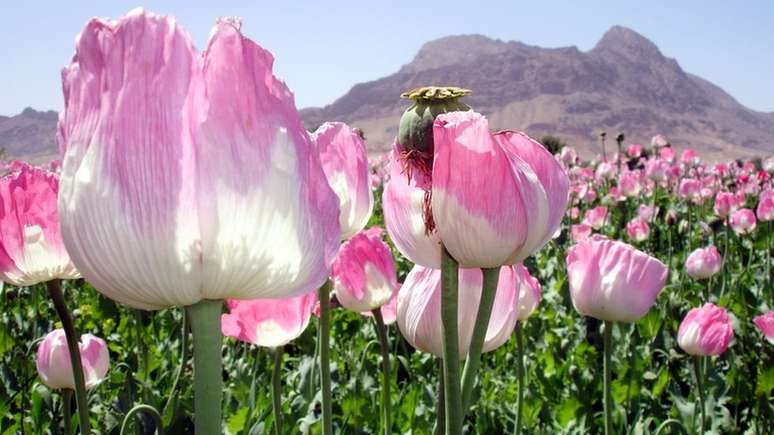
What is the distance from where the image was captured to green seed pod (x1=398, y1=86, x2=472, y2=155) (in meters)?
0.83

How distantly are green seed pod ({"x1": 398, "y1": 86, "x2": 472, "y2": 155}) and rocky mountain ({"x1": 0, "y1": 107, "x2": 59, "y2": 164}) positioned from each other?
170201 millimetres

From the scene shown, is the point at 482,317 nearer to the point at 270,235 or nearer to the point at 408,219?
the point at 408,219

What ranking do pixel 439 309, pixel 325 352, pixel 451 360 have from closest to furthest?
1. pixel 451 360
2. pixel 439 309
3. pixel 325 352

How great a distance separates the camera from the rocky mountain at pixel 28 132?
165512mm

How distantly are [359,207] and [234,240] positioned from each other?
764mm

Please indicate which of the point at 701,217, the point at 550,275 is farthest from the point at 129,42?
the point at 701,217

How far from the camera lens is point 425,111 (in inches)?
32.9

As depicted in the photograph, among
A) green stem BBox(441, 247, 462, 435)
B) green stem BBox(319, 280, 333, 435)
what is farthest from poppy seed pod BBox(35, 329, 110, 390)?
green stem BBox(441, 247, 462, 435)

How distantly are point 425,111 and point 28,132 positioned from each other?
200 meters

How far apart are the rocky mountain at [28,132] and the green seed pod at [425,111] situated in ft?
558

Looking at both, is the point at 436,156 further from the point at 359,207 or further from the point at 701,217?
the point at 701,217

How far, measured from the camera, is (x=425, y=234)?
0.95 m

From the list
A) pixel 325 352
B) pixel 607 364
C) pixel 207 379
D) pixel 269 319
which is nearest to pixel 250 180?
pixel 207 379

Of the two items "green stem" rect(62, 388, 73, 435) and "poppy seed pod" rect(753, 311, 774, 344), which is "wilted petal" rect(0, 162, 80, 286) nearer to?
"green stem" rect(62, 388, 73, 435)
